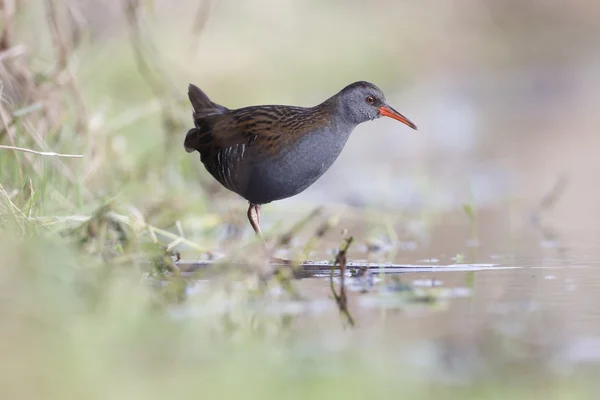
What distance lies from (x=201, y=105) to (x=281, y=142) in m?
1.03

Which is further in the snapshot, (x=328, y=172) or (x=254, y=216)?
(x=328, y=172)

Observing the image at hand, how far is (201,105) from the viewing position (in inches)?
245

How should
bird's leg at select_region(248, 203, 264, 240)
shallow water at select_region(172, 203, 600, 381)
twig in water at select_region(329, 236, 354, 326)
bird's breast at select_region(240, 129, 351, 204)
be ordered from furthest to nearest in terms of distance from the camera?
bird's leg at select_region(248, 203, 264, 240)
bird's breast at select_region(240, 129, 351, 204)
twig in water at select_region(329, 236, 354, 326)
shallow water at select_region(172, 203, 600, 381)

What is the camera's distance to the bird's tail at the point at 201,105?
6.09m

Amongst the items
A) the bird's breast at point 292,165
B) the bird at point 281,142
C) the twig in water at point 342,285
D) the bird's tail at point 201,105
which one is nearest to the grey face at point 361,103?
the bird at point 281,142

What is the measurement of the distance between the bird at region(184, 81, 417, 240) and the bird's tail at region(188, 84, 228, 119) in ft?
0.86

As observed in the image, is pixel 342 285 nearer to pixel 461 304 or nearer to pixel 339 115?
pixel 461 304

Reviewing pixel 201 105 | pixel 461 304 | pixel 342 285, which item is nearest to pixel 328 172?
pixel 201 105

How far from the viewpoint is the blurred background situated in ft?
12.8

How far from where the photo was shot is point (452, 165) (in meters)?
9.95

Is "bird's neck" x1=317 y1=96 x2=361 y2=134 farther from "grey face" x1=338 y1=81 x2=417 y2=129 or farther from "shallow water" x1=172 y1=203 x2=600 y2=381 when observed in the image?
"shallow water" x1=172 y1=203 x2=600 y2=381

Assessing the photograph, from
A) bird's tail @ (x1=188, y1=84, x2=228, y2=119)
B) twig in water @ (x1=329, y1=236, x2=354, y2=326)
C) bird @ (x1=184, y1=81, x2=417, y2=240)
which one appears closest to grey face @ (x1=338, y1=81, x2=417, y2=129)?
bird @ (x1=184, y1=81, x2=417, y2=240)

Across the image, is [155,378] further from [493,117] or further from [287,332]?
[493,117]

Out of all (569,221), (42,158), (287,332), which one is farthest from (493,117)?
(287,332)
